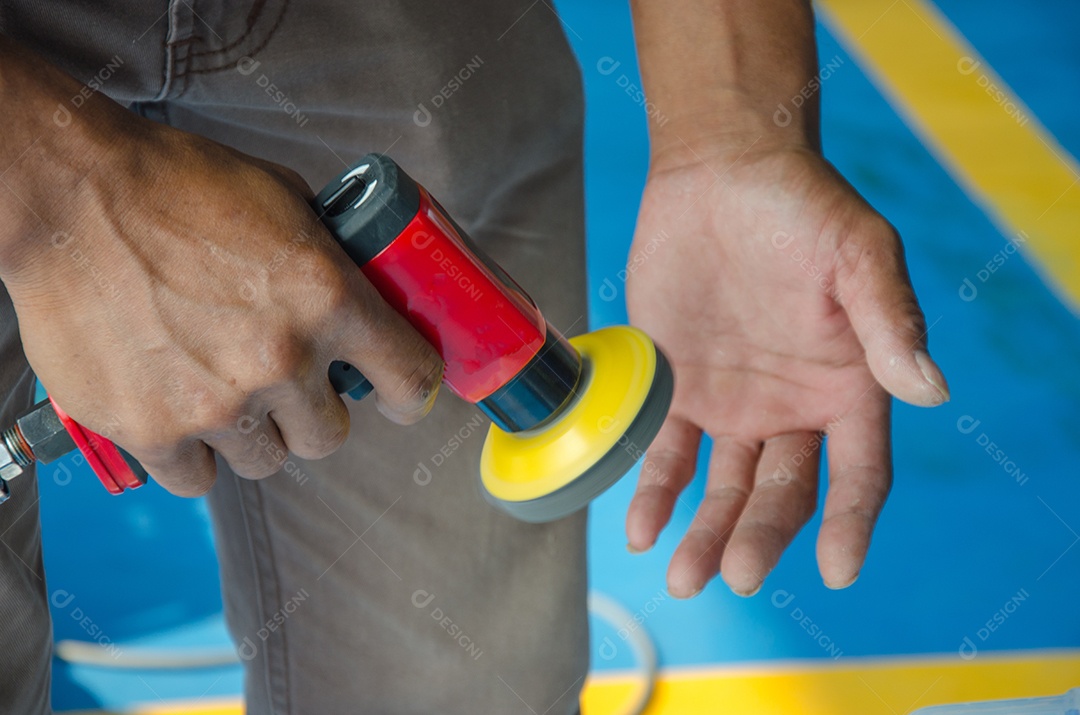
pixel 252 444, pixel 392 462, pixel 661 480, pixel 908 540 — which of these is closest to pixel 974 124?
pixel 908 540

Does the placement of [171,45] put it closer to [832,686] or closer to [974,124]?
[832,686]

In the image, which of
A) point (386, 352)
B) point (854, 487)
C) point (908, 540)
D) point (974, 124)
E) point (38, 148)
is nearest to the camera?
point (38, 148)

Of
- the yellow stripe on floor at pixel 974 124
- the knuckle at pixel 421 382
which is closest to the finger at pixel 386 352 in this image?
the knuckle at pixel 421 382

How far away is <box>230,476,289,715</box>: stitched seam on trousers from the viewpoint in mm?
1282

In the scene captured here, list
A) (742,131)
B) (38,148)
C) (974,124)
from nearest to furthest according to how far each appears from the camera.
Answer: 1. (38,148)
2. (742,131)
3. (974,124)

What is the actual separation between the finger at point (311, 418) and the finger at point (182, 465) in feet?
0.25

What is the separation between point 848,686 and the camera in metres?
2.18

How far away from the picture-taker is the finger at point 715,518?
1195 mm

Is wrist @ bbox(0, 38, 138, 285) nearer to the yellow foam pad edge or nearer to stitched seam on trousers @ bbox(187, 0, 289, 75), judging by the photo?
stitched seam on trousers @ bbox(187, 0, 289, 75)

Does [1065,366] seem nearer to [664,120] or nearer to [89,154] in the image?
[664,120]

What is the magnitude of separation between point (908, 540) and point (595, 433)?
178 centimetres

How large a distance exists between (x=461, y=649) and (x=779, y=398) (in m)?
0.58

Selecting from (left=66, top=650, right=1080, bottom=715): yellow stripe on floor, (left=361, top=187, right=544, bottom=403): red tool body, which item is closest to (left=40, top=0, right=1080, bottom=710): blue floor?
(left=66, top=650, right=1080, bottom=715): yellow stripe on floor

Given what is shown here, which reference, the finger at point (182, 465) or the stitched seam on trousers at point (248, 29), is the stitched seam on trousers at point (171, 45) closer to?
the stitched seam on trousers at point (248, 29)
